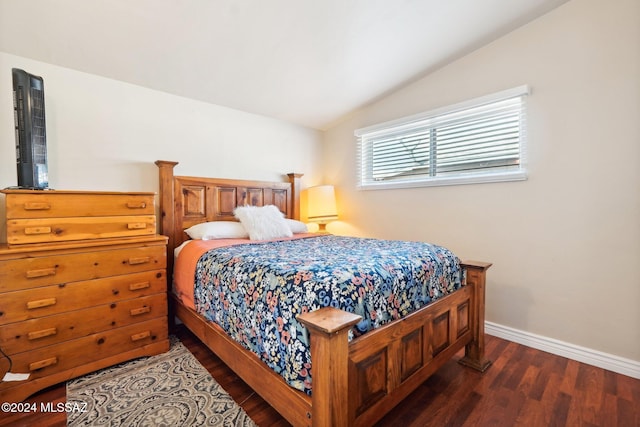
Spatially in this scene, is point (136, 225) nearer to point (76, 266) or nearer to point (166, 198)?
point (76, 266)

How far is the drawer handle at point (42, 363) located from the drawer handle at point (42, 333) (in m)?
0.14

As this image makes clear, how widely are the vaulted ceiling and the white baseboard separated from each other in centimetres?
246

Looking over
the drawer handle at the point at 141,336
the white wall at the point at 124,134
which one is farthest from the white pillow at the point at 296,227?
the drawer handle at the point at 141,336

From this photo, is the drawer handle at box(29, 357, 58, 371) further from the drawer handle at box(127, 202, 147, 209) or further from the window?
the window

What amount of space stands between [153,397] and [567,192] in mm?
3025

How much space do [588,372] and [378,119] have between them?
9.19 ft

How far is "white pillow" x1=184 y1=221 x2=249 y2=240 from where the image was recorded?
8.18 ft

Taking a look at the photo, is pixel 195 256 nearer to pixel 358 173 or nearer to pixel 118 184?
pixel 118 184

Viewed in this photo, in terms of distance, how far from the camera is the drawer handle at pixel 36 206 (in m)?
1.62

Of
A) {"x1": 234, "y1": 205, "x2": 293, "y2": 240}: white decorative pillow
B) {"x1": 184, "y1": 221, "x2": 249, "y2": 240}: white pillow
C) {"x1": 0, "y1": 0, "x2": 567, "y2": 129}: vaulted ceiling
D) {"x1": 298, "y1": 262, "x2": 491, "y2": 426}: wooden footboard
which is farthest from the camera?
{"x1": 234, "y1": 205, "x2": 293, "y2": 240}: white decorative pillow

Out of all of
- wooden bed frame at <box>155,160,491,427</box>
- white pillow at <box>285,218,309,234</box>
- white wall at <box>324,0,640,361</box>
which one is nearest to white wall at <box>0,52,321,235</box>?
wooden bed frame at <box>155,160,491,427</box>

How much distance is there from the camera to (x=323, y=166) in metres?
4.02

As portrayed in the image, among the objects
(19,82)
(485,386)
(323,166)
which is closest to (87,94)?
(19,82)

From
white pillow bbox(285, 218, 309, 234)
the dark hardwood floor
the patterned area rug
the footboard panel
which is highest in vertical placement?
white pillow bbox(285, 218, 309, 234)
